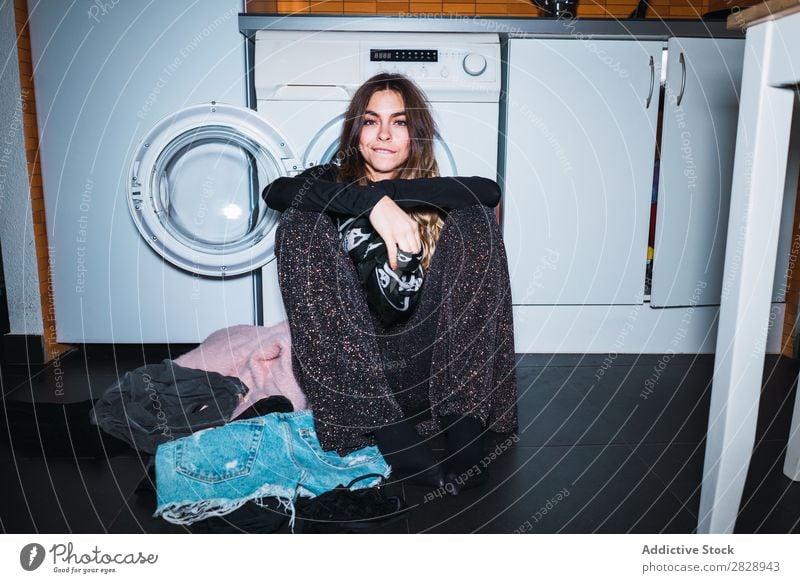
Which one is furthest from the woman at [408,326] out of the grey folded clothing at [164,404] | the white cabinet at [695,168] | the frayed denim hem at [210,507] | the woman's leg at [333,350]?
the white cabinet at [695,168]

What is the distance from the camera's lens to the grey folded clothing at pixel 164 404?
138 centimetres

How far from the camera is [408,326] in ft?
4.45

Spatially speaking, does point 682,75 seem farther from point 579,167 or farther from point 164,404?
point 164,404

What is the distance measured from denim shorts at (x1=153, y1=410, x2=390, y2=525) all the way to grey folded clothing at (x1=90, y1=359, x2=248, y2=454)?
184 millimetres

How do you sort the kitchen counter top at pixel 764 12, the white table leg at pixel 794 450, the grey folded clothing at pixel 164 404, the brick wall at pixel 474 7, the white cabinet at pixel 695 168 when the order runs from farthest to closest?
the brick wall at pixel 474 7
the white cabinet at pixel 695 168
the grey folded clothing at pixel 164 404
the white table leg at pixel 794 450
the kitchen counter top at pixel 764 12

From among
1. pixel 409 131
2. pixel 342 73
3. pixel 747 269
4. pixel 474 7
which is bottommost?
pixel 747 269

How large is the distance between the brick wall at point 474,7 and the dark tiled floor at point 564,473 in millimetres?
1447

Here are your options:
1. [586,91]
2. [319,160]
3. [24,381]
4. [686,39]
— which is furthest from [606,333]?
[24,381]

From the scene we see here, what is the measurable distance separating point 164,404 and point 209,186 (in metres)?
0.69

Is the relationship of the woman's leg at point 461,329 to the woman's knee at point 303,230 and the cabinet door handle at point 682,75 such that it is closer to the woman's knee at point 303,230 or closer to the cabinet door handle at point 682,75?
the woman's knee at point 303,230

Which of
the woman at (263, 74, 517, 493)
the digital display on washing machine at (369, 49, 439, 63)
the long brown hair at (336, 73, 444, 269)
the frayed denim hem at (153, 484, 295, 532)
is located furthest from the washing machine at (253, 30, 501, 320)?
the frayed denim hem at (153, 484, 295, 532)

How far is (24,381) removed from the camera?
171cm

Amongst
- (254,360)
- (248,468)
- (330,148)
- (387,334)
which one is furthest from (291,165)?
(248,468)
